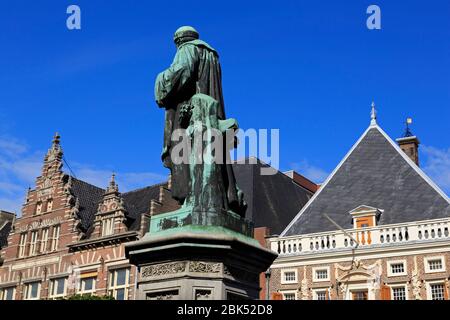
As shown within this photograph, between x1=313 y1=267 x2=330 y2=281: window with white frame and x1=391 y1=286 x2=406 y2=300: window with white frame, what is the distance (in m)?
2.75

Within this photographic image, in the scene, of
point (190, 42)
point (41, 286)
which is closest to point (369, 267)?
point (41, 286)

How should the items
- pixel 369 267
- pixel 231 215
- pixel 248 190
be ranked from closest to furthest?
1. pixel 231 215
2. pixel 369 267
3. pixel 248 190

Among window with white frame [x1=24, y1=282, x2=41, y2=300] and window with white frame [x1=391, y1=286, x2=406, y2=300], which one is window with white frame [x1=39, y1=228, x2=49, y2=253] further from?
window with white frame [x1=391, y1=286, x2=406, y2=300]

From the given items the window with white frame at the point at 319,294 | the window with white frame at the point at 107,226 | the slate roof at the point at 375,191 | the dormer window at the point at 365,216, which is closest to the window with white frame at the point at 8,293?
the window with white frame at the point at 107,226

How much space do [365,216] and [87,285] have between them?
1475cm

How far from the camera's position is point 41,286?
34812 mm

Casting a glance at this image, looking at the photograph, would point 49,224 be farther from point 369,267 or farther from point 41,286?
point 369,267

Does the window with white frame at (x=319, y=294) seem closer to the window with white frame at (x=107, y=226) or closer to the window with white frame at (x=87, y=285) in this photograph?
the window with white frame at (x=107, y=226)

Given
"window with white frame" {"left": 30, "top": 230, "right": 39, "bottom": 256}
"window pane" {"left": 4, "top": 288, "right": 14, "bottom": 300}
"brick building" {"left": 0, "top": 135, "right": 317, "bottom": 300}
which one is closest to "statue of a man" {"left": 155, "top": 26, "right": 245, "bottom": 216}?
"brick building" {"left": 0, "top": 135, "right": 317, "bottom": 300}

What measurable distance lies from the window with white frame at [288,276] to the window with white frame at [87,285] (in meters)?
10.5

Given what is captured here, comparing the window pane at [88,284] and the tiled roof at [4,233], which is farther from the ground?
the tiled roof at [4,233]

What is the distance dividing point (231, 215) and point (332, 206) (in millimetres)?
22762

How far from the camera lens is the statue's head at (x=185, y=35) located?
798 centimetres
